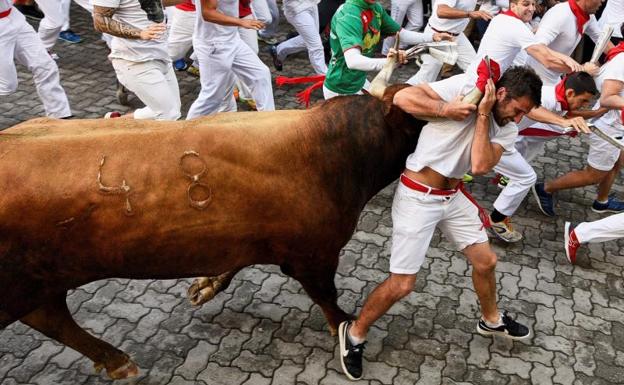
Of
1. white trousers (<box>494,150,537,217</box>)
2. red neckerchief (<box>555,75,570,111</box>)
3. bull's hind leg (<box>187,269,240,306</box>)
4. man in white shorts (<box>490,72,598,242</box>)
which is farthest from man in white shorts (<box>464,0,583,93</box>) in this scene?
bull's hind leg (<box>187,269,240,306</box>)

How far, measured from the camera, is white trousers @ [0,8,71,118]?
19.6 ft

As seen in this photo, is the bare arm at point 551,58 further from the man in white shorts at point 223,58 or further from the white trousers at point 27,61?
the white trousers at point 27,61

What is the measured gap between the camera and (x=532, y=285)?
481 centimetres

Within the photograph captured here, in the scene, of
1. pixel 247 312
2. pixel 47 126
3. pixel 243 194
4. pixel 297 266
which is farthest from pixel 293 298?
pixel 47 126

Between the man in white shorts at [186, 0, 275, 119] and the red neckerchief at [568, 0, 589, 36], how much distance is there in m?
2.75

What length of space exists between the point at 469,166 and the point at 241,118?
4.26 ft

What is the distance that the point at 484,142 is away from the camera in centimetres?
328

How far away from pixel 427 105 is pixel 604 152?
2.85 meters

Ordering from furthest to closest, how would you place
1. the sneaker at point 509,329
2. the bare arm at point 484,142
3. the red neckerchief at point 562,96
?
1. the red neckerchief at point 562,96
2. the sneaker at point 509,329
3. the bare arm at point 484,142

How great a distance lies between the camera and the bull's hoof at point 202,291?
4.42 m

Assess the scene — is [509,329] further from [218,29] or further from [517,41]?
[218,29]

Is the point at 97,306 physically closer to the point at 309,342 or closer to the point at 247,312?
the point at 247,312

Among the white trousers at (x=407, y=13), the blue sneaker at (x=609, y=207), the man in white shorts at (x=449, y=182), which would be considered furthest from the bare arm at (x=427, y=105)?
the white trousers at (x=407, y=13)

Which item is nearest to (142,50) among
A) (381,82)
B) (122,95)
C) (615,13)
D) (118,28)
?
(118,28)
